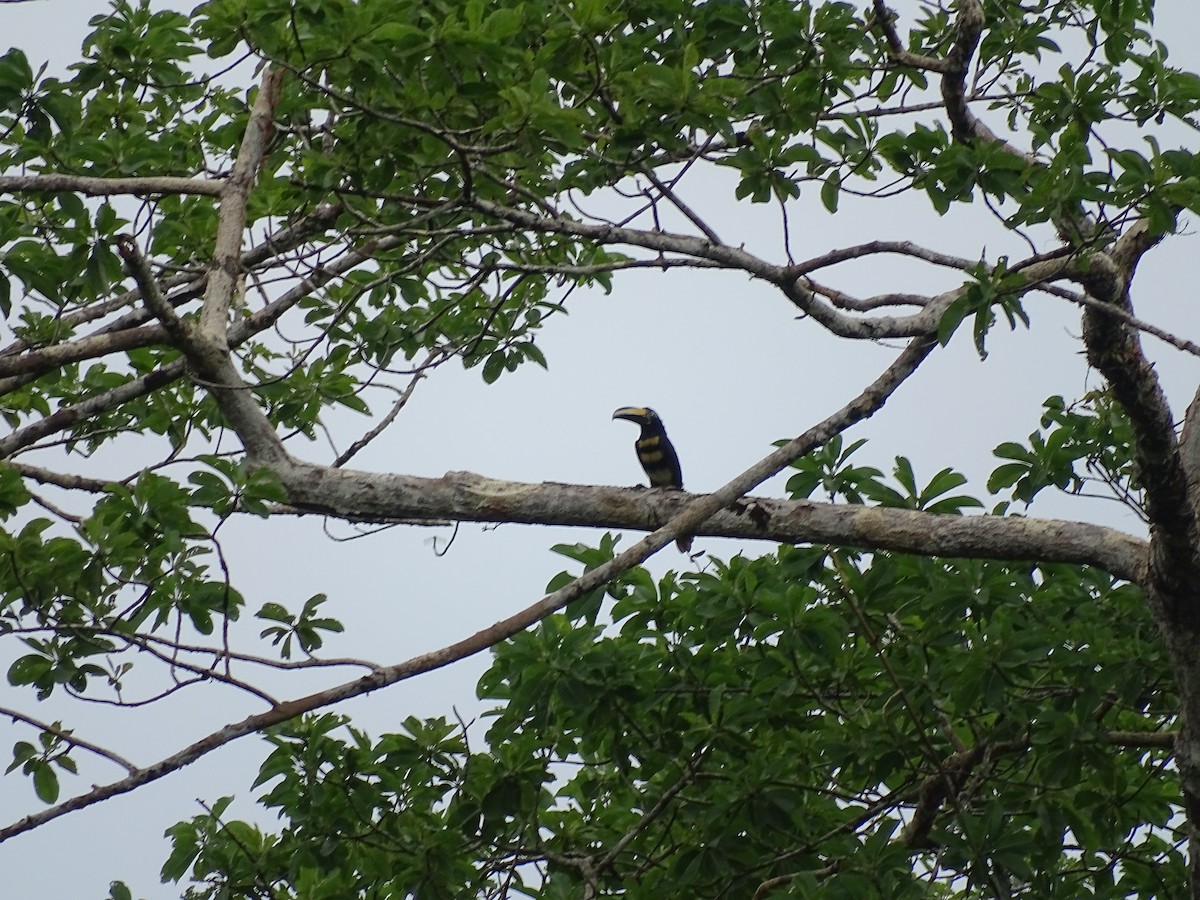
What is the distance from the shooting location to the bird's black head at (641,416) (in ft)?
25.2

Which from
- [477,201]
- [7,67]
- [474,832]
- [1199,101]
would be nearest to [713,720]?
[474,832]

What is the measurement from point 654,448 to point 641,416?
0.25m

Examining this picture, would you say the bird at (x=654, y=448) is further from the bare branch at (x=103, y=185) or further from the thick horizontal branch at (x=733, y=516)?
the bare branch at (x=103, y=185)

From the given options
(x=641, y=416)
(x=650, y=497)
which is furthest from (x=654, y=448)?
(x=650, y=497)

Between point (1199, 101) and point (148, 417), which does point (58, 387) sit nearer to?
point (148, 417)

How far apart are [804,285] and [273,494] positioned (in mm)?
1807

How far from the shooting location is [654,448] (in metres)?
7.52

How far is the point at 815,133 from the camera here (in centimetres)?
418

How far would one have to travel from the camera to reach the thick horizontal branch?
386 centimetres

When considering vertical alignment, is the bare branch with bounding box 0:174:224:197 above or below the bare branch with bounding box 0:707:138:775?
above

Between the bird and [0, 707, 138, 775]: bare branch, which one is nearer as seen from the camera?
[0, 707, 138, 775]: bare branch

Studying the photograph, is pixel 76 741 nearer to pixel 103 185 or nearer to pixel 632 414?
pixel 103 185

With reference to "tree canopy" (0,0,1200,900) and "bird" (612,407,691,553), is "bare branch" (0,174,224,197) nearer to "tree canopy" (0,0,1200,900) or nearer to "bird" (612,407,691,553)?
"tree canopy" (0,0,1200,900)

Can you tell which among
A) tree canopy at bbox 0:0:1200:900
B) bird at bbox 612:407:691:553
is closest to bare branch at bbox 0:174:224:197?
tree canopy at bbox 0:0:1200:900
